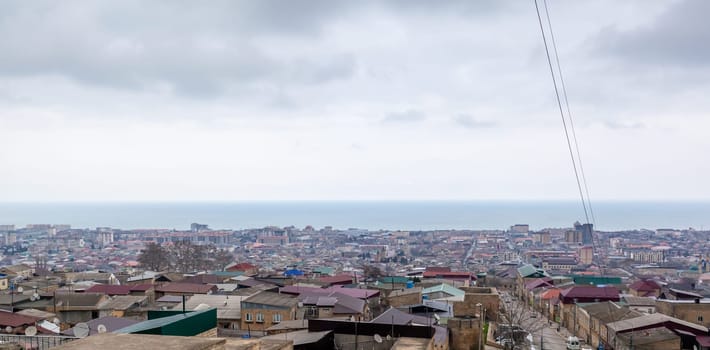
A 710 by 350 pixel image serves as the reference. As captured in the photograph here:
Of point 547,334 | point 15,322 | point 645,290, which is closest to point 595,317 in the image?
point 547,334

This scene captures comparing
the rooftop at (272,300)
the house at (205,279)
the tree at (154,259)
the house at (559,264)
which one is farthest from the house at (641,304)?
the tree at (154,259)

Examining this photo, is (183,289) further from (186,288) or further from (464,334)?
(464,334)

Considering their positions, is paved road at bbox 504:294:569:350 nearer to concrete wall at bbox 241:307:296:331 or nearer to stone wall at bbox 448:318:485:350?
stone wall at bbox 448:318:485:350

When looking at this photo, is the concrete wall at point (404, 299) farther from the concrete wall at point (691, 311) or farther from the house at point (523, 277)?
the house at point (523, 277)

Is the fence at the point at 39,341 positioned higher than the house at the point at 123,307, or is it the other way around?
the fence at the point at 39,341

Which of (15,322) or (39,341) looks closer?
(39,341)

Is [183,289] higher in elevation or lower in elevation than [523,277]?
higher

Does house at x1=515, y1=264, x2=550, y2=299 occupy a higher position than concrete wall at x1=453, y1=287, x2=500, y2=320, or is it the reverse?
concrete wall at x1=453, y1=287, x2=500, y2=320

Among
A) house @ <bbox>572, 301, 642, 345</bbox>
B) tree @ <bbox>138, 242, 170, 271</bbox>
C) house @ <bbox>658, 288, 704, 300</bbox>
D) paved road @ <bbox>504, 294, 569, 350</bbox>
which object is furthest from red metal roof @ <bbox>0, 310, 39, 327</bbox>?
tree @ <bbox>138, 242, 170, 271</bbox>

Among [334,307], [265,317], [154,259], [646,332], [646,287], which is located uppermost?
[334,307]
